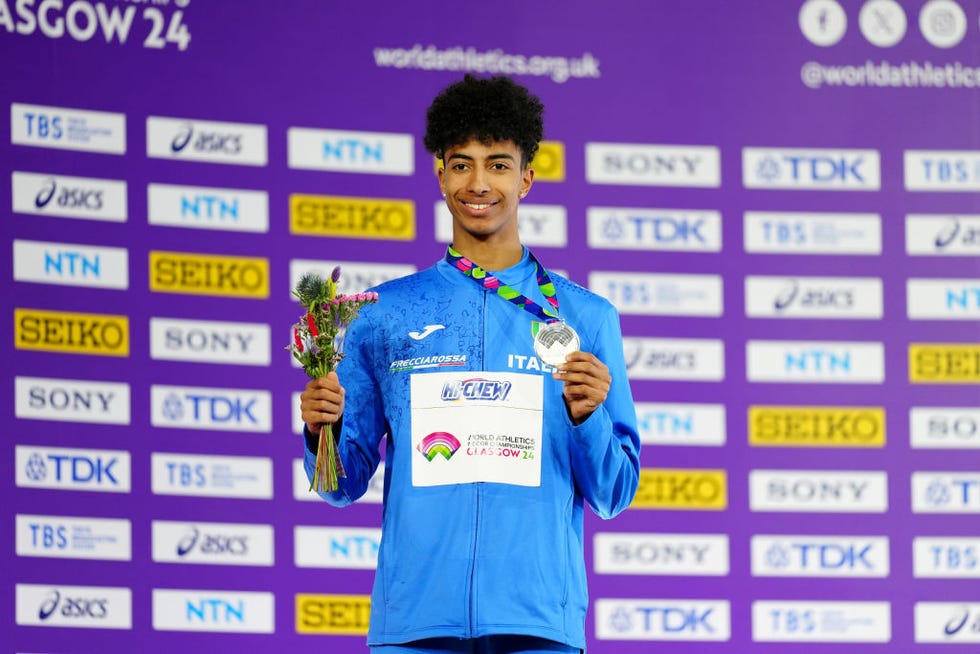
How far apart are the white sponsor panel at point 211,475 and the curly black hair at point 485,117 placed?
8.64ft

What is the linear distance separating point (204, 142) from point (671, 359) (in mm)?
1859

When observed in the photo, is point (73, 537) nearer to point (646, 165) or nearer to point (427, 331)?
point (646, 165)

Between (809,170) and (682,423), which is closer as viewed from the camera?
(682,423)

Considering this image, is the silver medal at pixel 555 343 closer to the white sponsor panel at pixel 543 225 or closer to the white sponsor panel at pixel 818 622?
the white sponsor panel at pixel 543 225

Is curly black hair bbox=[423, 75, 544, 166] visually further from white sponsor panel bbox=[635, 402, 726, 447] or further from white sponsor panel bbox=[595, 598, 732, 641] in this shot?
white sponsor panel bbox=[595, 598, 732, 641]

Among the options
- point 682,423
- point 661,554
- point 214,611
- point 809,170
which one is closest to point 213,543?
point 214,611

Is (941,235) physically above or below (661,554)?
above

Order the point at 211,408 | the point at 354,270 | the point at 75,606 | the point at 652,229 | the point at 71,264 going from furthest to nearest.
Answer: the point at 652,229 < the point at 354,270 < the point at 211,408 < the point at 71,264 < the point at 75,606

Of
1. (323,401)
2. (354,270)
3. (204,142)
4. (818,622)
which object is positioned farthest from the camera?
(818,622)

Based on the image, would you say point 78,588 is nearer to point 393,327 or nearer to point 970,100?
point 393,327

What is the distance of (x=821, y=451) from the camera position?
546 centimetres

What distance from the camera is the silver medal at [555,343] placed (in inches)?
92.8

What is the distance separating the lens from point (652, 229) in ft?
18.0

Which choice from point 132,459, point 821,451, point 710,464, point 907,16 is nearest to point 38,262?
point 132,459
